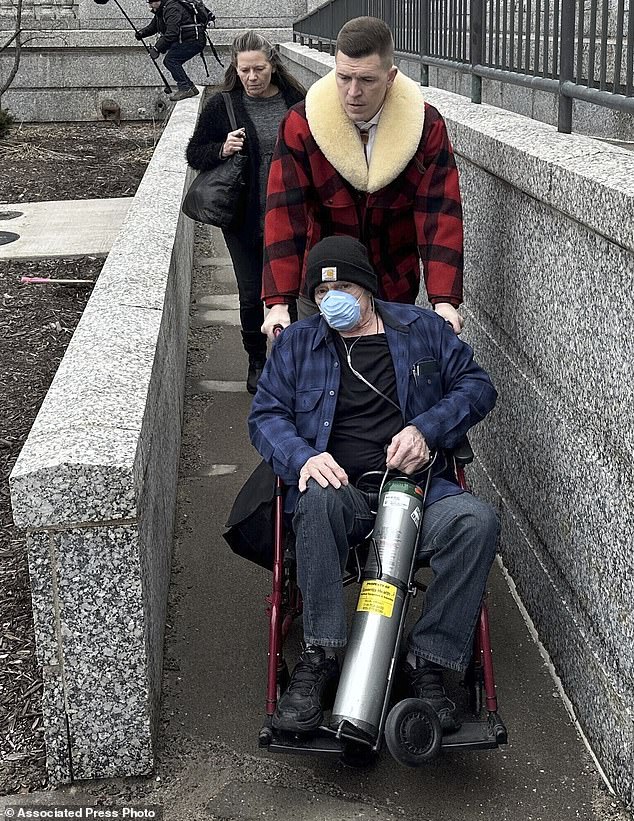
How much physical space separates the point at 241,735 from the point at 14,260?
546 centimetres

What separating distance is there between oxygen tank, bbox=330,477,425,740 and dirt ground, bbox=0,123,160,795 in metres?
0.91

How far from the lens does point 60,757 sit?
316 cm

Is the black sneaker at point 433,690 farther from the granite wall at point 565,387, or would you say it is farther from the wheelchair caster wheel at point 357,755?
the granite wall at point 565,387

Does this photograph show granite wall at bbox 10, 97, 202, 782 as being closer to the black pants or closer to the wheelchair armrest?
the wheelchair armrest

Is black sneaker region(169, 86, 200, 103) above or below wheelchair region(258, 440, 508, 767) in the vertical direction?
below

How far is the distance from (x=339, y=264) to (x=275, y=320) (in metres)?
0.47

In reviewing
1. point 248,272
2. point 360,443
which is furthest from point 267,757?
point 248,272

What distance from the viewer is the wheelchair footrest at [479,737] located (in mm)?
3082

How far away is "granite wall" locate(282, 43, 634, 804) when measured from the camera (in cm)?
298

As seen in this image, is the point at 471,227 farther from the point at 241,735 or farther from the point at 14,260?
the point at 14,260

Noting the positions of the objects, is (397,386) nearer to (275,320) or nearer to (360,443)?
(360,443)

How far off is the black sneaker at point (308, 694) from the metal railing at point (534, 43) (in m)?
1.76

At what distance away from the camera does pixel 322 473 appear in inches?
127

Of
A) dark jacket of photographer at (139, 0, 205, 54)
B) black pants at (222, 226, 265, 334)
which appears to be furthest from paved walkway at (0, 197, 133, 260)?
dark jacket of photographer at (139, 0, 205, 54)
